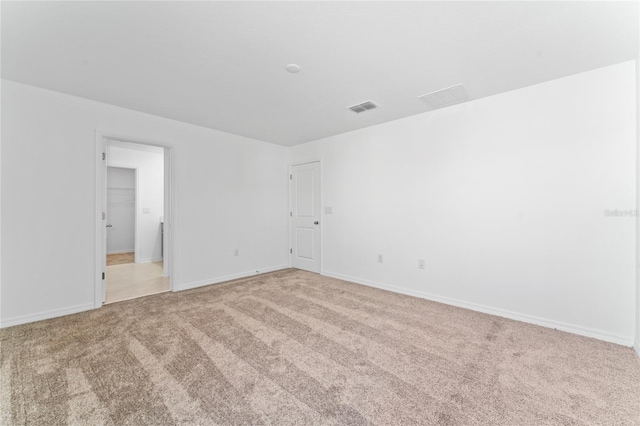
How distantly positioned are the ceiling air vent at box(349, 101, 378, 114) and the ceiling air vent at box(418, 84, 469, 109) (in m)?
0.56

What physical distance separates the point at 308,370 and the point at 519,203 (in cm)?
277

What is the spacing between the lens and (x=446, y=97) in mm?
3018

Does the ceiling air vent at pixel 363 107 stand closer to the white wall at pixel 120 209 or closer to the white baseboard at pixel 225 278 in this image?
the white baseboard at pixel 225 278

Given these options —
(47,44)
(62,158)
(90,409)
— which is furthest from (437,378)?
(62,158)

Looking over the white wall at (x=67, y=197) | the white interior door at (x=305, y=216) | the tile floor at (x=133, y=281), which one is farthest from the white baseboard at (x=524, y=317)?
the tile floor at (x=133, y=281)

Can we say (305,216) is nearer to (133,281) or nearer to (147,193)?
(133,281)

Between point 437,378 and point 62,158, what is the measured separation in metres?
4.36

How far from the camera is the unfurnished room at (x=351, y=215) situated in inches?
66.9

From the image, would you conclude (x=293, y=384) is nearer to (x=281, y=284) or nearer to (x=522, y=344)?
Answer: (x=522, y=344)

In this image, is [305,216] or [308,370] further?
[305,216]

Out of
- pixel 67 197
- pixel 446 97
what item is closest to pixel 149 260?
pixel 67 197

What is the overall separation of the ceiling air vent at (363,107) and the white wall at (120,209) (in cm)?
655

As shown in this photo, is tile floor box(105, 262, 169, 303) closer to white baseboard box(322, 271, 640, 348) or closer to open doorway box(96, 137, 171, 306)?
open doorway box(96, 137, 171, 306)

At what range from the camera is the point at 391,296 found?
3609mm
